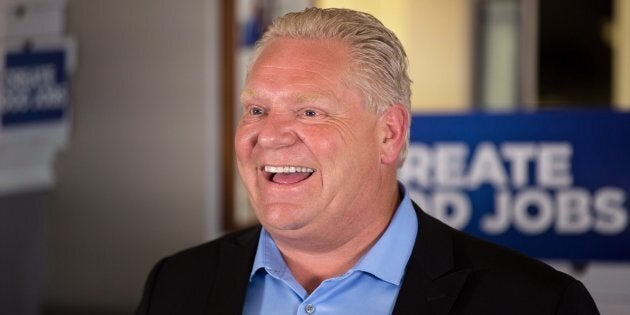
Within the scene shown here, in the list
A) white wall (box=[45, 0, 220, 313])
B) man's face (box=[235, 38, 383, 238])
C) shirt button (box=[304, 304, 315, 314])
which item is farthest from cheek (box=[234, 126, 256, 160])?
white wall (box=[45, 0, 220, 313])

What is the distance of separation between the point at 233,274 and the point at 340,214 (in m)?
0.25

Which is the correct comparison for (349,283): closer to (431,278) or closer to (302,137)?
(431,278)

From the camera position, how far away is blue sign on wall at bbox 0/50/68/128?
5477 mm

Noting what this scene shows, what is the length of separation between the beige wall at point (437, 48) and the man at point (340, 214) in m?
3.18

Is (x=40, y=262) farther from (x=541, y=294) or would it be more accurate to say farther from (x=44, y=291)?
(x=541, y=294)

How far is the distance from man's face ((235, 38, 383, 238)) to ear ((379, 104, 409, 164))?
0.15ft

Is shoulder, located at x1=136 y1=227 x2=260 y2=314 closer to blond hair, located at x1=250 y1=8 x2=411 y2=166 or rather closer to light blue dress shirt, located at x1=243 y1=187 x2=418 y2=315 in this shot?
light blue dress shirt, located at x1=243 y1=187 x2=418 y2=315

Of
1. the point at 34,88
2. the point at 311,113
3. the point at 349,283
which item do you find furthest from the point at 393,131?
the point at 34,88

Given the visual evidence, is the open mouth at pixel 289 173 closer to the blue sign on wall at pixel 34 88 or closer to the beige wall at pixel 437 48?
the beige wall at pixel 437 48

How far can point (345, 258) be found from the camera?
1.83 meters

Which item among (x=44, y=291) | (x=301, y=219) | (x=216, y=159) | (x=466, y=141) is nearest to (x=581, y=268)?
(x=466, y=141)

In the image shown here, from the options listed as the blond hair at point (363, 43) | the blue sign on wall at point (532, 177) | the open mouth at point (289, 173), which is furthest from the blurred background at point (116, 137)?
the open mouth at point (289, 173)

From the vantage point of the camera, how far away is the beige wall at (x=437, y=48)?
16.4 feet

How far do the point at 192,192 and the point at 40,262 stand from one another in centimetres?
96
